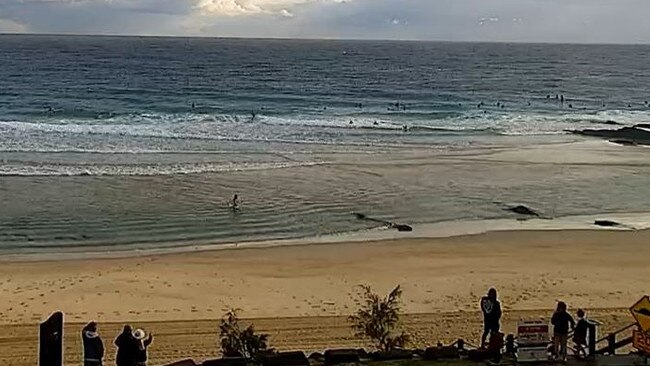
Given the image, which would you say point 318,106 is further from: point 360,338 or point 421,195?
point 360,338

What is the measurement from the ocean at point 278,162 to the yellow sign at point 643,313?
14541mm

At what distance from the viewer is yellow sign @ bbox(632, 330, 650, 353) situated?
37.3ft

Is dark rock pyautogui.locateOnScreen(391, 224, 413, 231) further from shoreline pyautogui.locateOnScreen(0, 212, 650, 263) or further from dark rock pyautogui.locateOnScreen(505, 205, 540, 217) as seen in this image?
dark rock pyautogui.locateOnScreen(505, 205, 540, 217)

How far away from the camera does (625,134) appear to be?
50.7 meters

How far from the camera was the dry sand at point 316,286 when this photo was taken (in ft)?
53.2

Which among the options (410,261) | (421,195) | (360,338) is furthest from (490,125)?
(360,338)

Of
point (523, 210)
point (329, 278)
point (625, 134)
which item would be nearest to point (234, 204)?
point (329, 278)

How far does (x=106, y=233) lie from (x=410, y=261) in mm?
8882

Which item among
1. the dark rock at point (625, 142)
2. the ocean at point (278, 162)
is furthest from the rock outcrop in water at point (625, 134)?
the ocean at point (278, 162)

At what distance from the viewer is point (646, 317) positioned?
37.1 ft

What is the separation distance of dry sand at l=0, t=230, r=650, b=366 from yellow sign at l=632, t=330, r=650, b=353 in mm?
4590

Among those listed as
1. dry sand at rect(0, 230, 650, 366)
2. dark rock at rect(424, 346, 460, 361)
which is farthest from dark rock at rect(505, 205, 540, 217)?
dark rock at rect(424, 346, 460, 361)

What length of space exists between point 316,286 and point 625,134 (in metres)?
35.9

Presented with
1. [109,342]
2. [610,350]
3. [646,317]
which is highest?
[646,317]
